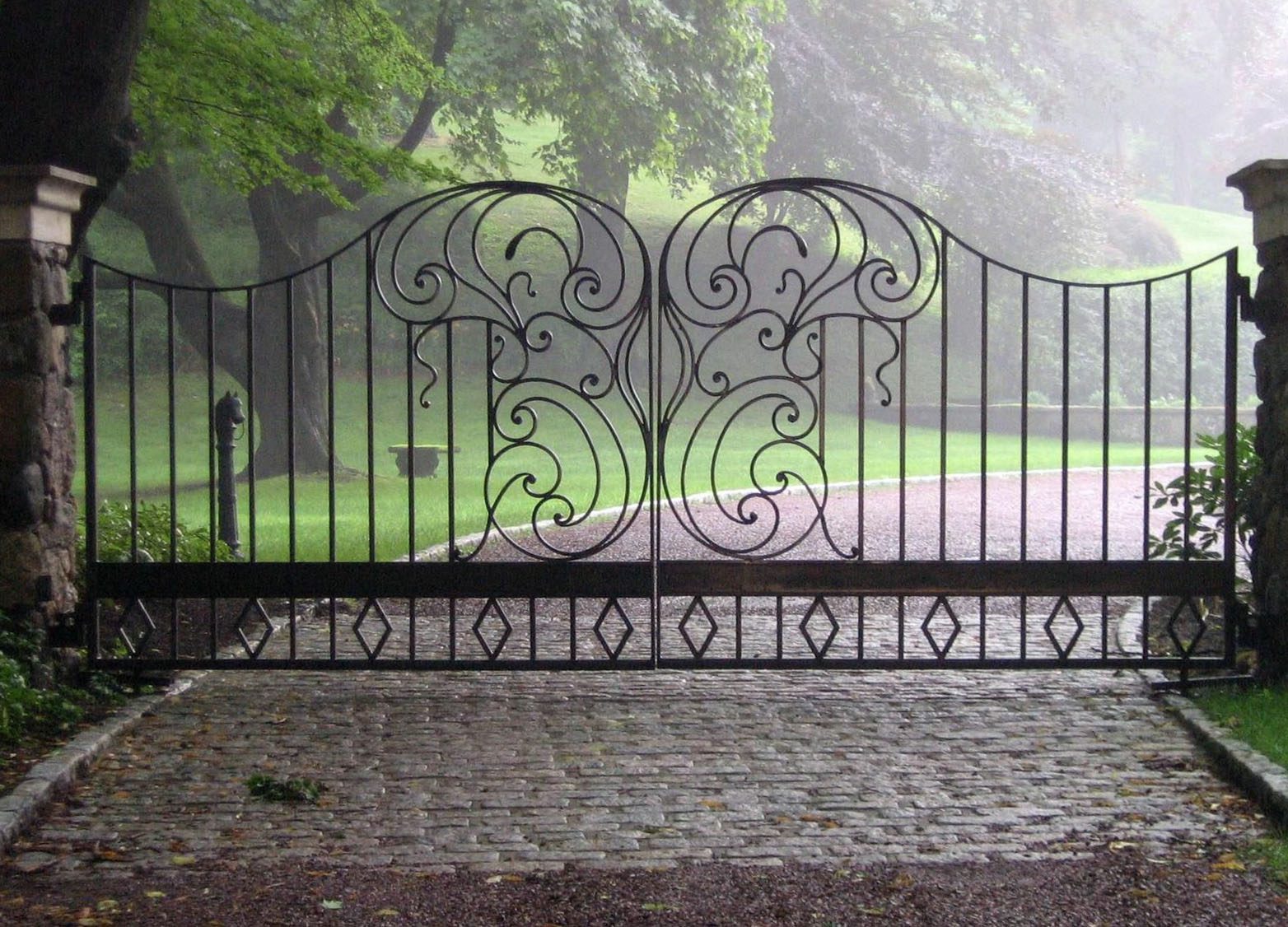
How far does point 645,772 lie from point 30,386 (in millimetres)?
3171

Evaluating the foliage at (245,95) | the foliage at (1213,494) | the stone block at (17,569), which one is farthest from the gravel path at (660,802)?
the foliage at (245,95)

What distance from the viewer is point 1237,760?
17.2 ft

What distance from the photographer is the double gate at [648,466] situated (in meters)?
6.43

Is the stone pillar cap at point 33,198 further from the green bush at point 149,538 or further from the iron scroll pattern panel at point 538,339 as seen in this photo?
the iron scroll pattern panel at point 538,339

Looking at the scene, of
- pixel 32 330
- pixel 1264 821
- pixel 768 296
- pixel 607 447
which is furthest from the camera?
pixel 768 296

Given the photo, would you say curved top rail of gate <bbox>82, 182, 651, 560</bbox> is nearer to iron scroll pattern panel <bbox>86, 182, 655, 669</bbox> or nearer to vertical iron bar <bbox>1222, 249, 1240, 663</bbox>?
iron scroll pattern panel <bbox>86, 182, 655, 669</bbox>

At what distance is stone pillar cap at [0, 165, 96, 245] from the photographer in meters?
6.05

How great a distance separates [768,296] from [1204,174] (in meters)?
30.2

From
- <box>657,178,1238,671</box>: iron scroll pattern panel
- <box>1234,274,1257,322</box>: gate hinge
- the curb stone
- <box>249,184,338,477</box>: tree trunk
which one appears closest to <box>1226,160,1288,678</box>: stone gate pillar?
<box>1234,274,1257,322</box>: gate hinge

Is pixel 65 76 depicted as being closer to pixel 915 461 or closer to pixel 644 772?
pixel 644 772

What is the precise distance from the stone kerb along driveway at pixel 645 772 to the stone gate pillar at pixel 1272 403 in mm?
655

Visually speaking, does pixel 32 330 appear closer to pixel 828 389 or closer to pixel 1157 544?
pixel 1157 544

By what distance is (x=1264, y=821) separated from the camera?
4.81 meters

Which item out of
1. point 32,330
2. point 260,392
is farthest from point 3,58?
point 260,392
